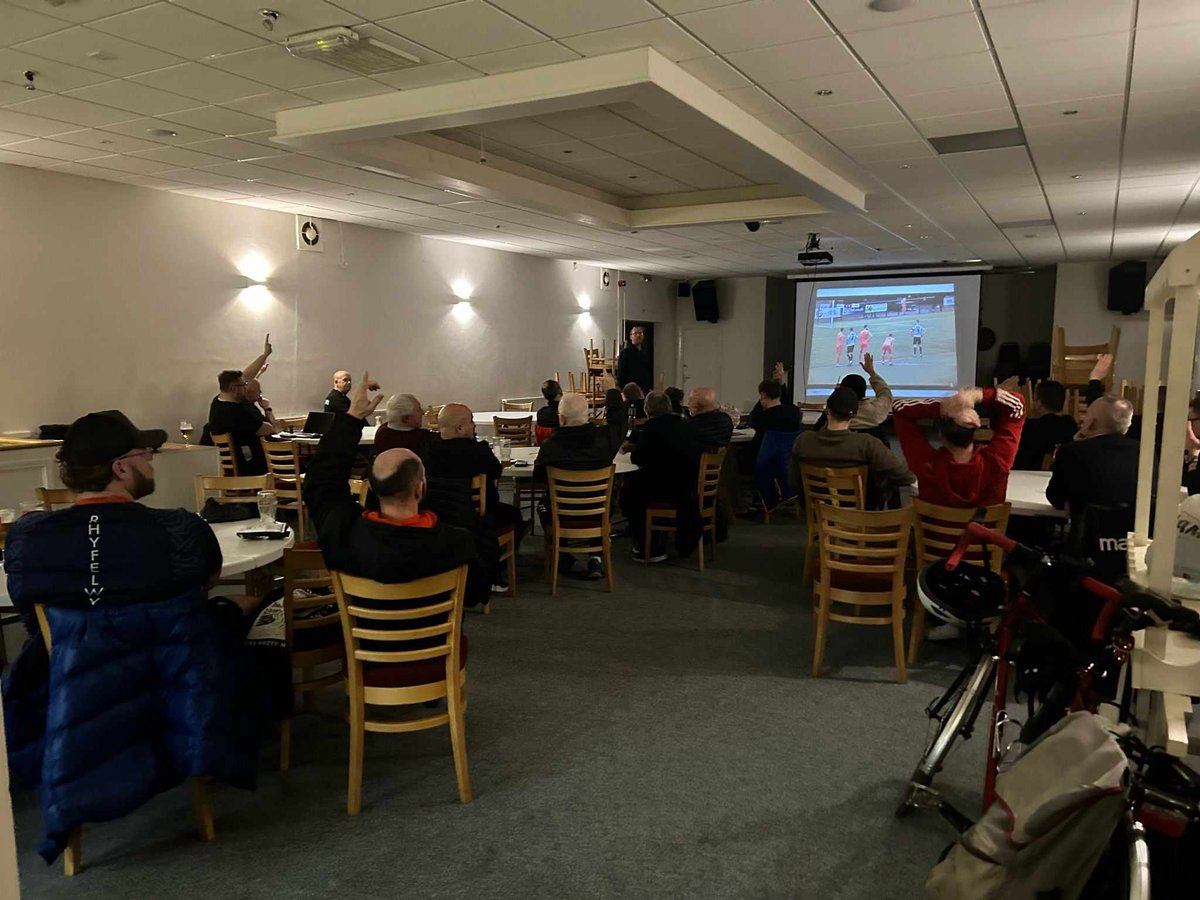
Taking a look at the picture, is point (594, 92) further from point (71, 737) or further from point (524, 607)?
point (71, 737)

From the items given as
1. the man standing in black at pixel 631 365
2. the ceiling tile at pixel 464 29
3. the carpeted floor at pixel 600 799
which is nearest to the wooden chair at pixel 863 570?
the carpeted floor at pixel 600 799

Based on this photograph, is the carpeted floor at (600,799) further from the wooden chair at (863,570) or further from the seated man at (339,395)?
the seated man at (339,395)

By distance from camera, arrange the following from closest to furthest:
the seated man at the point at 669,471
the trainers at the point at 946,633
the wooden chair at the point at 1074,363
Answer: the trainers at the point at 946,633
the seated man at the point at 669,471
the wooden chair at the point at 1074,363

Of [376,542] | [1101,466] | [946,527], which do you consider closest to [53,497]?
[376,542]

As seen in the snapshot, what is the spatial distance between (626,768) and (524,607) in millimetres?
2174

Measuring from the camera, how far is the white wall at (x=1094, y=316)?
13672mm

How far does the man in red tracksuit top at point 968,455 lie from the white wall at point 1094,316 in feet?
35.4

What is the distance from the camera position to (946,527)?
446 cm

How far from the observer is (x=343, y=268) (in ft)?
32.6

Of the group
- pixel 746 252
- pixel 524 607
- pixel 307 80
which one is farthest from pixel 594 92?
pixel 746 252

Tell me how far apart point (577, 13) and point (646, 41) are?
0.47 metres

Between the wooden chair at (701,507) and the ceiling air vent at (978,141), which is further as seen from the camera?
the wooden chair at (701,507)

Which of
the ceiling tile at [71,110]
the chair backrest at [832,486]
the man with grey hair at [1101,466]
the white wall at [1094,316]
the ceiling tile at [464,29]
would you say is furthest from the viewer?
the white wall at [1094,316]

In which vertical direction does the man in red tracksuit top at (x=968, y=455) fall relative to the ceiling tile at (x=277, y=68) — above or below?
below
